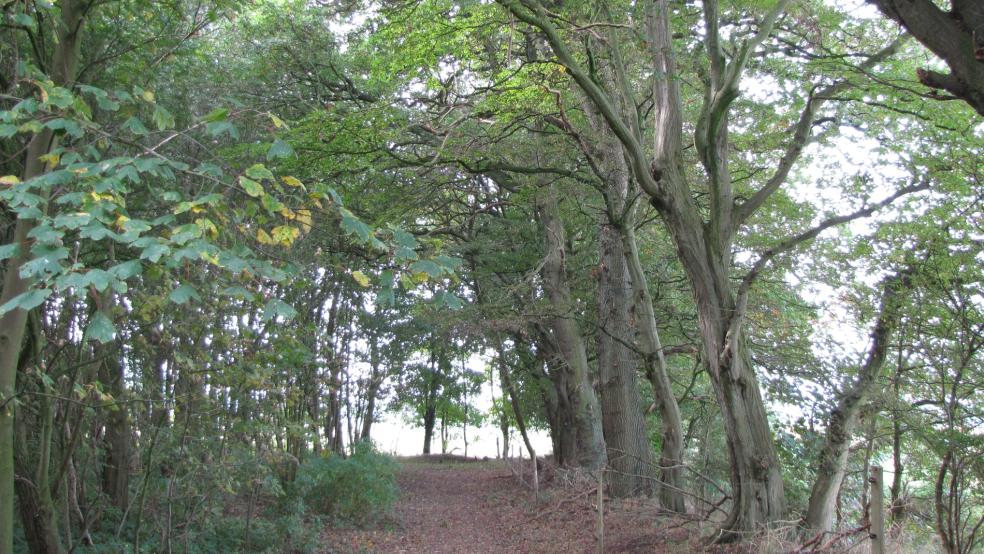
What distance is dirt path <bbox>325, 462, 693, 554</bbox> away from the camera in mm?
9008

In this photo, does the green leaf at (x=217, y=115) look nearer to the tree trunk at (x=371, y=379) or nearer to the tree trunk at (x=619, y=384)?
the tree trunk at (x=619, y=384)

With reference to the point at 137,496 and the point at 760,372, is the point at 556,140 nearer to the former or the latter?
the point at 760,372

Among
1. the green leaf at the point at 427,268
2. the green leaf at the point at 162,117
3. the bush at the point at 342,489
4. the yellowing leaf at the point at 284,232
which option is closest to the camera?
the green leaf at the point at 427,268

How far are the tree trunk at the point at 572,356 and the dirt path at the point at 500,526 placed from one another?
1.24 m

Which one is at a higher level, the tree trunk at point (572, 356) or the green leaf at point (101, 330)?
the tree trunk at point (572, 356)

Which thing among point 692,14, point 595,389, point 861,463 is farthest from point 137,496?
point 595,389

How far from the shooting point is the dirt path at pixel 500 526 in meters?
9.01

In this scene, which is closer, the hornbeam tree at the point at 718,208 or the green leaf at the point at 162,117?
the green leaf at the point at 162,117

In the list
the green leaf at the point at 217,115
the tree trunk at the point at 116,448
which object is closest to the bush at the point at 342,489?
the tree trunk at the point at 116,448

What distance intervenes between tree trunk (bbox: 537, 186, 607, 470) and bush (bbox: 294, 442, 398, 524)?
4.57 meters

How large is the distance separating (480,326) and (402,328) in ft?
31.8

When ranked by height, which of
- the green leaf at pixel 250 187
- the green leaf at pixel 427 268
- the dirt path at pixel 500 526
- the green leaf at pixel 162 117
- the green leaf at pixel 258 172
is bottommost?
the dirt path at pixel 500 526

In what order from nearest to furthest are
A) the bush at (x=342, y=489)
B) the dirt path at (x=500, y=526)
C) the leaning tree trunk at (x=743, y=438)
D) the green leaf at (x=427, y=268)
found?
1. the green leaf at (x=427, y=268)
2. the leaning tree trunk at (x=743, y=438)
3. the dirt path at (x=500, y=526)
4. the bush at (x=342, y=489)

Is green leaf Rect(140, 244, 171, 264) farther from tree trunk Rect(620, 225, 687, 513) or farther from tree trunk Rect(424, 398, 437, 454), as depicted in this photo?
tree trunk Rect(424, 398, 437, 454)
